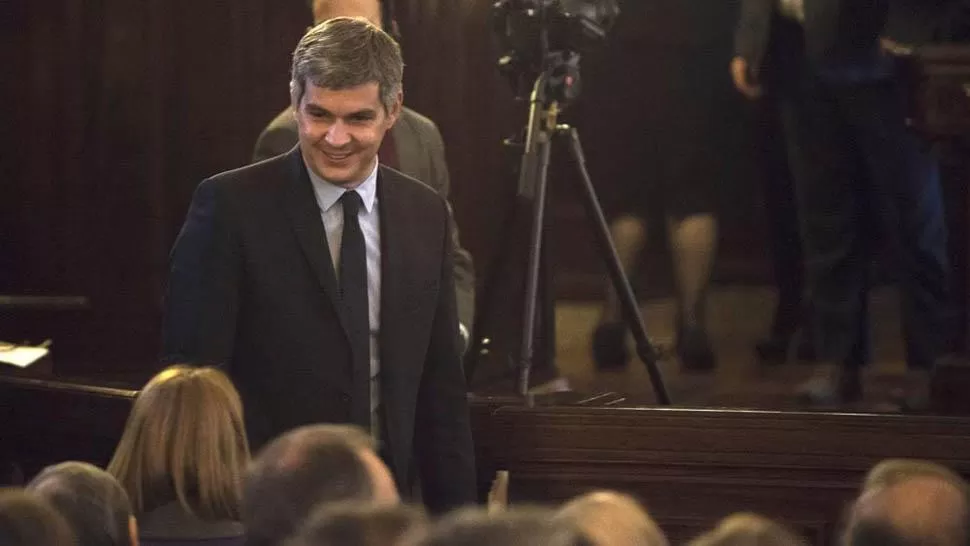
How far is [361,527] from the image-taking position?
160cm

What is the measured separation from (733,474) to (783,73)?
57.2 inches

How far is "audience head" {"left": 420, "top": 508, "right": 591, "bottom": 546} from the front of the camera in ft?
4.94

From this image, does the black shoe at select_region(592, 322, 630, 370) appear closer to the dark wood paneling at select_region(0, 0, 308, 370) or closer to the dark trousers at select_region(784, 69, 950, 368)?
the dark trousers at select_region(784, 69, 950, 368)

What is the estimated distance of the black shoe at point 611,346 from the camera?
15.8 ft

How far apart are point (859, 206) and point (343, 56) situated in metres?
2.26

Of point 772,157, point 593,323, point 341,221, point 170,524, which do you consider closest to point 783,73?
point 772,157

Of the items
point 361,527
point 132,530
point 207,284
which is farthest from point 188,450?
point 361,527

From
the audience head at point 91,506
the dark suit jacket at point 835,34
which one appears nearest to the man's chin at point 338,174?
the audience head at point 91,506

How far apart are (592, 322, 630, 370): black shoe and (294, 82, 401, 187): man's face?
6.88ft

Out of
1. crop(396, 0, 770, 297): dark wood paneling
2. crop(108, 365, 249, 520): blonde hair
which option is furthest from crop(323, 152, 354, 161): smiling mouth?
crop(396, 0, 770, 297): dark wood paneling

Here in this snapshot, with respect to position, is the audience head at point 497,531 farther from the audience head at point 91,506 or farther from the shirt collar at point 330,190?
the shirt collar at point 330,190

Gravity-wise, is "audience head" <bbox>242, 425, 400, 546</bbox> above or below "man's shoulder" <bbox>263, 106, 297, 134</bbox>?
below

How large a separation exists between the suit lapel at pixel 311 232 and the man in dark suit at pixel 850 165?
1694 millimetres

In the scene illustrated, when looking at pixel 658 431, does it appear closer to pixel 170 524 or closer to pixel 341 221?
pixel 341 221
